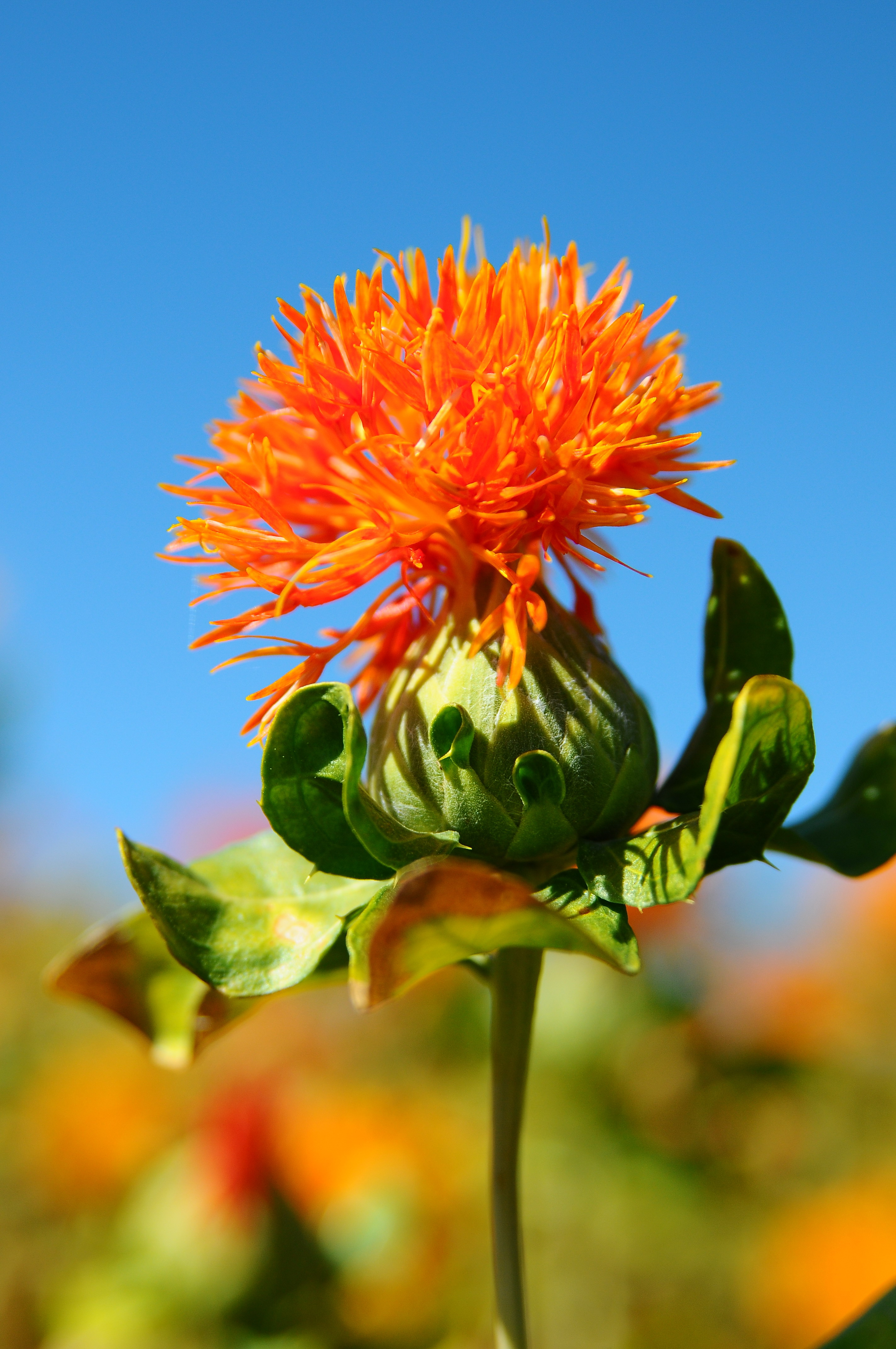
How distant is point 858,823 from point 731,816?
1.28ft

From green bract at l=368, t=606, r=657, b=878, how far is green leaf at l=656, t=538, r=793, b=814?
0.12 metres

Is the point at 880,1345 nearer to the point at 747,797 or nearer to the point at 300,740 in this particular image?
the point at 747,797

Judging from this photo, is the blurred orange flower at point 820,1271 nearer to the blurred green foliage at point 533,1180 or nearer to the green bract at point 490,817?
the blurred green foliage at point 533,1180

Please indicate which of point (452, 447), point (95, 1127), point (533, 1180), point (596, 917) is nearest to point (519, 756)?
point (596, 917)

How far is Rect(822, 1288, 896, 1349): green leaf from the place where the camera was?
42.3 inches

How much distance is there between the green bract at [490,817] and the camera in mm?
865

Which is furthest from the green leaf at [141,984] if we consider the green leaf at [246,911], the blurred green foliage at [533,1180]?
the blurred green foliage at [533,1180]

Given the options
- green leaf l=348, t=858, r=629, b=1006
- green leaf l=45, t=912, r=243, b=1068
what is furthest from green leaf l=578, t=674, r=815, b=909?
green leaf l=45, t=912, r=243, b=1068

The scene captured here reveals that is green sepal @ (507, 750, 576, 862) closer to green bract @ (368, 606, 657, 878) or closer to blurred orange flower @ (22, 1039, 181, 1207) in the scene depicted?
green bract @ (368, 606, 657, 878)

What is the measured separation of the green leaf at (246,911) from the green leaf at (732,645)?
0.39 m

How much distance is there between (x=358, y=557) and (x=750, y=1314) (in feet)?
9.45

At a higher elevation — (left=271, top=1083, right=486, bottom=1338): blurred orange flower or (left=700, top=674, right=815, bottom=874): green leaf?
(left=700, top=674, right=815, bottom=874): green leaf

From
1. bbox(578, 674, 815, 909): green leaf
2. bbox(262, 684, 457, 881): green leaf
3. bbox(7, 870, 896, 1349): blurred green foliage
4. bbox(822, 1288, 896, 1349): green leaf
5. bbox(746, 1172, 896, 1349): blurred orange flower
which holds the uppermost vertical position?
bbox(262, 684, 457, 881): green leaf

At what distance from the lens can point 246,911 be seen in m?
1.14
